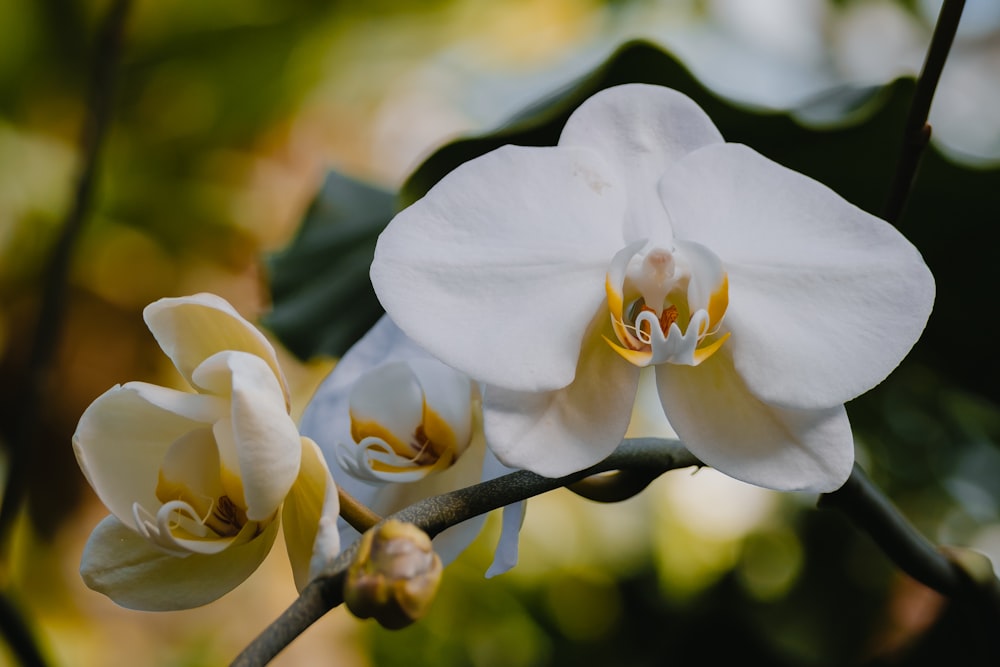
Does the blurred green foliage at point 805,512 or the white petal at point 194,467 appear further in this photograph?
the blurred green foliage at point 805,512

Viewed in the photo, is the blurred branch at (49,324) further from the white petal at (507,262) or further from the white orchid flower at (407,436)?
the white petal at (507,262)

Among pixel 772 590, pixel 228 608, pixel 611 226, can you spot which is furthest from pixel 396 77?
pixel 611 226

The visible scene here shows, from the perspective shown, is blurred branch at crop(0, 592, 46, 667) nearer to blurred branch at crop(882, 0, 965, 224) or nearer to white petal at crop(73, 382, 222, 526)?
white petal at crop(73, 382, 222, 526)

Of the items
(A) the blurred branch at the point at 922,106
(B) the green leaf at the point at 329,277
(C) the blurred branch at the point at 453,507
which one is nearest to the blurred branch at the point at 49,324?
(B) the green leaf at the point at 329,277

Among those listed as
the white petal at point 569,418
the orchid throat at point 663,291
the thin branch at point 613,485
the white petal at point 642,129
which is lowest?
the thin branch at point 613,485

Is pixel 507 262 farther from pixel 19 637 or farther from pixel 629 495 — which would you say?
pixel 19 637

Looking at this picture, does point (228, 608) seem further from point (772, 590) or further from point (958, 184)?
point (958, 184)

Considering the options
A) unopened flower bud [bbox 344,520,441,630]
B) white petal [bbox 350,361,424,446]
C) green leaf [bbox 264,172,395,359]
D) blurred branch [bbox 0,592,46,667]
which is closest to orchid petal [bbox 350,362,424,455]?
white petal [bbox 350,361,424,446]
